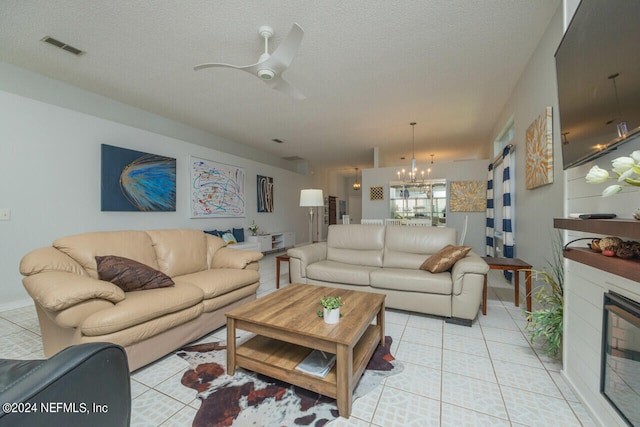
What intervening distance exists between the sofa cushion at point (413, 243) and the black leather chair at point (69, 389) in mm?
2826

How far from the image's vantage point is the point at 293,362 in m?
1.57

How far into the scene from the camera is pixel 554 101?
2.27 metres

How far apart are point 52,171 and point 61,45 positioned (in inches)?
58.9

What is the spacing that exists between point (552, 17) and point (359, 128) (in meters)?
3.13

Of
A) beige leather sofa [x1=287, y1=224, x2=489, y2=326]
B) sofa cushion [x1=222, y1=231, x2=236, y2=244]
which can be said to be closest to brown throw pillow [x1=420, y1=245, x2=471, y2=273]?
beige leather sofa [x1=287, y1=224, x2=489, y2=326]

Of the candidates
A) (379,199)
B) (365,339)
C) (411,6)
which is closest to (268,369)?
(365,339)

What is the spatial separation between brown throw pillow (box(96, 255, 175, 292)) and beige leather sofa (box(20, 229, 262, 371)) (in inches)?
3.1

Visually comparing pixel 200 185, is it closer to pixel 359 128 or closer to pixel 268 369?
pixel 359 128

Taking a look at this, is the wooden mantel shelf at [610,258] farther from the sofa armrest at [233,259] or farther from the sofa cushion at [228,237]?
the sofa cushion at [228,237]

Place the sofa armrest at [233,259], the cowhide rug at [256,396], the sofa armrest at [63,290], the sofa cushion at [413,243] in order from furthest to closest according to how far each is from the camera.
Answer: the sofa cushion at [413,243]
the sofa armrest at [233,259]
the sofa armrest at [63,290]
the cowhide rug at [256,396]

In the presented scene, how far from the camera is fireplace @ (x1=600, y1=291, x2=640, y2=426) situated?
1.04 m

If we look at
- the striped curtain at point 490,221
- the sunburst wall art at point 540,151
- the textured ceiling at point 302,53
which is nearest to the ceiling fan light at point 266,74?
the textured ceiling at point 302,53

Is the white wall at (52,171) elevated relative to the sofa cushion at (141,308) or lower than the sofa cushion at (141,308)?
elevated

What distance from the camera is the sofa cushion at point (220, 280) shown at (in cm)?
221
